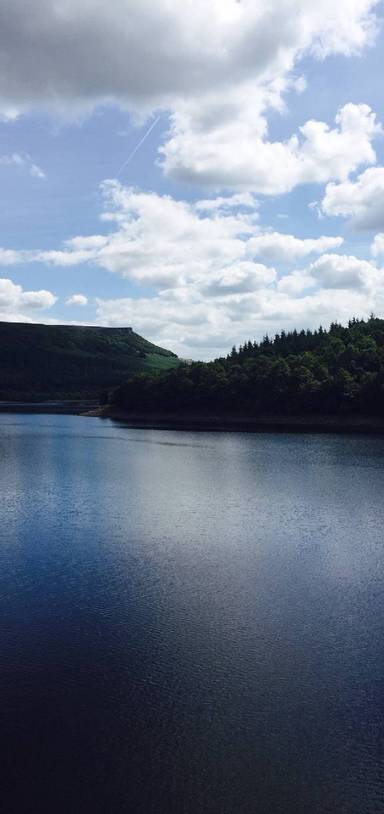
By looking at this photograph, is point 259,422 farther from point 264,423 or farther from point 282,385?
point 282,385

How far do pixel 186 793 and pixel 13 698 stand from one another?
5.82 meters

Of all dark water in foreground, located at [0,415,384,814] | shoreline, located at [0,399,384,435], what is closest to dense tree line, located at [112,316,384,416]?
shoreline, located at [0,399,384,435]

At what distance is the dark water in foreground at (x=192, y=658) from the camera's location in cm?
1239

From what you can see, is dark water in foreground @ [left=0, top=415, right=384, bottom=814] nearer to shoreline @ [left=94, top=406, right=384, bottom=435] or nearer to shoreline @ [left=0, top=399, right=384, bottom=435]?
shoreline @ [left=0, top=399, right=384, bottom=435]

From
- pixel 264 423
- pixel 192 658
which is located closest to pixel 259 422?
pixel 264 423

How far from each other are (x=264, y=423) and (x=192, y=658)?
11860 centimetres

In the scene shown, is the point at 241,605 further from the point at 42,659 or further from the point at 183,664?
the point at 42,659

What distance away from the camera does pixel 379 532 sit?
111 ft

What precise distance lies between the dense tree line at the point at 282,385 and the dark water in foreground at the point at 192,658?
8020cm

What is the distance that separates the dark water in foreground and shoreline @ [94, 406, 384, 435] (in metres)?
73.1

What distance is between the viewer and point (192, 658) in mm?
17859

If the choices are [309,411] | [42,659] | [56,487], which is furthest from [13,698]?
[309,411]

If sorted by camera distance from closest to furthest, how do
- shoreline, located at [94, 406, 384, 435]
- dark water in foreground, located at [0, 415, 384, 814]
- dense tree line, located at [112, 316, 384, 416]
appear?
1. dark water in foreground, located at [0, 415, 384, 814]
2. shoreline, located at [94, 406, 384, 435]
3. dense tree line, located at [112, 316, 384, 416]

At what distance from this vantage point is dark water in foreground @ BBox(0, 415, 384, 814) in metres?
12.4
